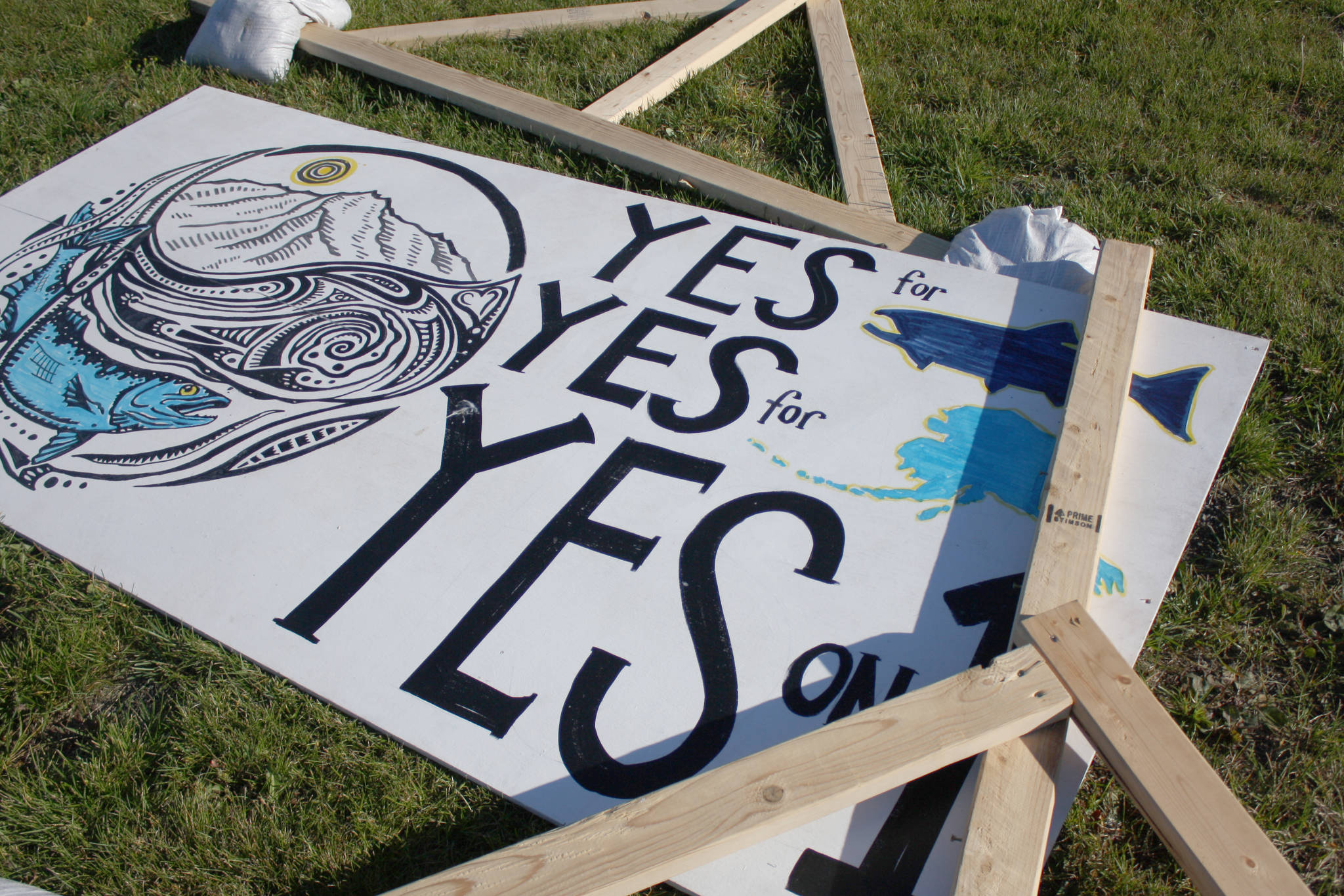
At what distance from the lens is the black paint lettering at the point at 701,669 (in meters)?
1.81

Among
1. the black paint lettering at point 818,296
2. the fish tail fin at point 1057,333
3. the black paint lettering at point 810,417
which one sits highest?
the black paint lettering at point 818,296

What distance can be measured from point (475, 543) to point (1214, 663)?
176 cm

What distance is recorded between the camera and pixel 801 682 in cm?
192

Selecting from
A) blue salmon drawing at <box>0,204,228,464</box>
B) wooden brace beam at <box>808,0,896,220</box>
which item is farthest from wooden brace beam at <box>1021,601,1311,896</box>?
blue salmon drawing at <box>0,204,228,464</box>

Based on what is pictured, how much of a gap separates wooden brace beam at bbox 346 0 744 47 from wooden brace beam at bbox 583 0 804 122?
0.27 meters

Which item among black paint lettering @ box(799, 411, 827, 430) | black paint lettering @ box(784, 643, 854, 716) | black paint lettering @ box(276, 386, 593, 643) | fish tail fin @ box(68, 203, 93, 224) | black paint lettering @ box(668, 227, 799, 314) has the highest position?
fish tail fin @ box(68, 203, 93, 224)

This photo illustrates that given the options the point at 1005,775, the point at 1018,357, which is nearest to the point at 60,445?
the point at 1005,775

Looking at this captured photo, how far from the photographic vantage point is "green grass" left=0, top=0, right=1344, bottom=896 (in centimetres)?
185

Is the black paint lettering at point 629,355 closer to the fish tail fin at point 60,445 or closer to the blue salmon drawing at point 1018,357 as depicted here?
the blue salmon drawing at point 1018,357

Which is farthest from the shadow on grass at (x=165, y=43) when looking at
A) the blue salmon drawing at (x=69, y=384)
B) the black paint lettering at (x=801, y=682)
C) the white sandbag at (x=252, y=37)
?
the black paint lettering at (x=801, y=682)

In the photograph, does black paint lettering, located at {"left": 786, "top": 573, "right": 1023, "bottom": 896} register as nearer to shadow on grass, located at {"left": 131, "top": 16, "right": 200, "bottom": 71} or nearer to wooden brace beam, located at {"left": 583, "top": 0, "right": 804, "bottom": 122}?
wooden brace beam, located at {"left": 583, "top": 0, "right": 804, "bottom": 122}

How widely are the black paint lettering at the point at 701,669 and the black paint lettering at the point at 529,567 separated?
3.4 inches

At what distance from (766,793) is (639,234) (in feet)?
6.69

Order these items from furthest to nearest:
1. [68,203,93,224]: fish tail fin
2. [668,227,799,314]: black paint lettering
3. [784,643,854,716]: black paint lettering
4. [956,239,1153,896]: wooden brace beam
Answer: [68,203,93,224]: fish tail fin
[668,227,799,314]: black paint lettering
[784,643,854,716]: black paint lettering
[956,239,1153,896]: wooden brace beam
